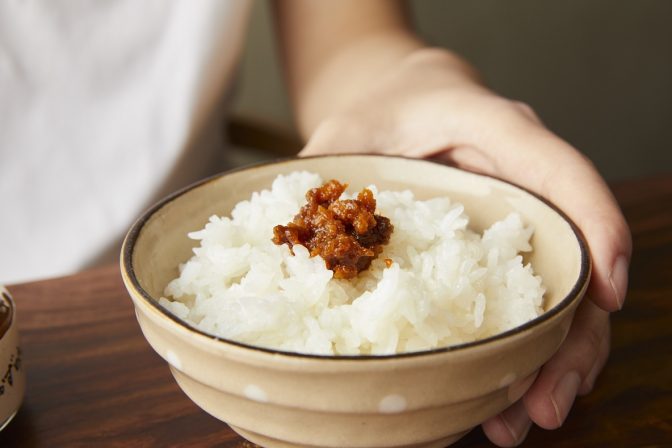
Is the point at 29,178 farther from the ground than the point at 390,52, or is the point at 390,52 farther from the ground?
the point at 390,52

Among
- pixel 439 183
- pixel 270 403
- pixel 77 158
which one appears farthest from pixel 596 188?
pixel 77 158

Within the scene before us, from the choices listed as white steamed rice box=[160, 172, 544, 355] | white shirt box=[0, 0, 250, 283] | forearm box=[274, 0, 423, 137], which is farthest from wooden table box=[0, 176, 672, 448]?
forearm box=[274, 0, 423, 137]

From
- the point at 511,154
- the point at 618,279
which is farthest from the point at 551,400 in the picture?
the point at 511,154

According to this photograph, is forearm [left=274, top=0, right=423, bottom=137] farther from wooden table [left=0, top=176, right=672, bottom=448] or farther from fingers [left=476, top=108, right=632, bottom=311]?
wooden table [left=0, top=176, right=672, bottom=448]

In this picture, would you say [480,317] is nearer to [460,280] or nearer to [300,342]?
[460,280]

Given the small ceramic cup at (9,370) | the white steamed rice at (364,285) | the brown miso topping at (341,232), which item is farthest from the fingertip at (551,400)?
the small ceramic cup at (9,370)

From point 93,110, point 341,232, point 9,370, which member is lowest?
point 93,110

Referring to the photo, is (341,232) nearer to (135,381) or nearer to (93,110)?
(135,381)
